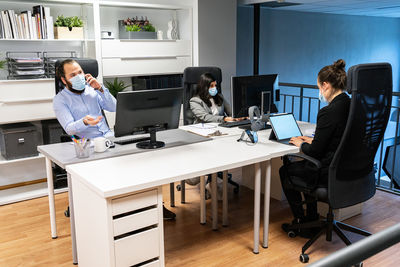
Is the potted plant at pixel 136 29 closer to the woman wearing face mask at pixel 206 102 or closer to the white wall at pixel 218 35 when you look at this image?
the white wall at pixel 218 35

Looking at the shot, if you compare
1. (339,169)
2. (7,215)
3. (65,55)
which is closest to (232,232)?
(339,169)

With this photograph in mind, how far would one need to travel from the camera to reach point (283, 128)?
9.84 feet

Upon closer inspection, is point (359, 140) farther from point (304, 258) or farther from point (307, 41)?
point (307, 41)

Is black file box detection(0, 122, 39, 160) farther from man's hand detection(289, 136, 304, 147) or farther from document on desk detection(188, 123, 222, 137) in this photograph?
man's hand detection(289, 136, 304, 147)

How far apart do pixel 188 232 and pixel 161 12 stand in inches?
117

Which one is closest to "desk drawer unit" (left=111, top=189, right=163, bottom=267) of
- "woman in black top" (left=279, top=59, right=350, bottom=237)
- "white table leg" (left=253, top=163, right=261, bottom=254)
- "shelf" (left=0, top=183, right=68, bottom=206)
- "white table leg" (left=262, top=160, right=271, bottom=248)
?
"white table leg" (left=253, top=163, right=261, bottom=254)

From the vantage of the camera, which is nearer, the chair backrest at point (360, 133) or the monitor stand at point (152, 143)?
Answer: the chair backrest at point (360, 133)

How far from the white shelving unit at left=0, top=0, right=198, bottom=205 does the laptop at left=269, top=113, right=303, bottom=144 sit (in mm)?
2030

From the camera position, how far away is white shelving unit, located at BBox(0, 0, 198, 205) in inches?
148

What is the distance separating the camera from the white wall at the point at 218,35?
4855 mm

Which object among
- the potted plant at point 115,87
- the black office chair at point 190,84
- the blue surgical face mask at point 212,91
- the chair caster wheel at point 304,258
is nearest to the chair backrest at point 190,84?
the black office chair at point 190,84

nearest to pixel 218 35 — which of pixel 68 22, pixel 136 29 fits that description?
pixel 136 29

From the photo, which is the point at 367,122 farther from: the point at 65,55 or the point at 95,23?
the point at 65,55

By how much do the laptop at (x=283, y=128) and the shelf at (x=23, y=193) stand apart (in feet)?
7.60
